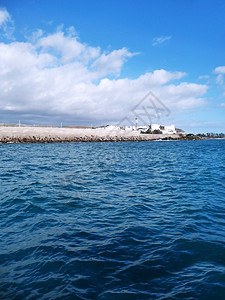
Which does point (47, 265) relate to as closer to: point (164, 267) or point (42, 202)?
point (164, 267)

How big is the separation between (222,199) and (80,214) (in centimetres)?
610

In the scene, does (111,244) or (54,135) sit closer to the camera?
(111,244)

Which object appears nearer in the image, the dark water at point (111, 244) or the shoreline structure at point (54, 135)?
the dark water at point (111, 244)

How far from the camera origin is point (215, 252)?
473 centimetres

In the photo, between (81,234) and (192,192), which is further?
(192,192)

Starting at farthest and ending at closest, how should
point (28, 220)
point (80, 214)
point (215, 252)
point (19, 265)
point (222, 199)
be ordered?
1. point (222, 199)
2. point (80, 214)
3. point (28, 220)
4. point (215, 252)
5. point (19, 265)

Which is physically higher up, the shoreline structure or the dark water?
the shoreline structure

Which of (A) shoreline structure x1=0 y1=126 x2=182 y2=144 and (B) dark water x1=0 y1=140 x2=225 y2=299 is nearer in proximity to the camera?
(B) dark water x1=0 y1=140 x2=225 y2=299

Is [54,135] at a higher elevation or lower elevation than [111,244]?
higher

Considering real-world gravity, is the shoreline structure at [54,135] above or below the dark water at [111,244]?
above

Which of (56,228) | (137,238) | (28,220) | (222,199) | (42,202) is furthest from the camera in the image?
(222,199)

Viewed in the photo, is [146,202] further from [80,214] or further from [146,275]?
[146,275]

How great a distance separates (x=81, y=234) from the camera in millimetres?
5453

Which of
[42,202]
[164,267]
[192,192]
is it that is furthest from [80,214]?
[192,192]
